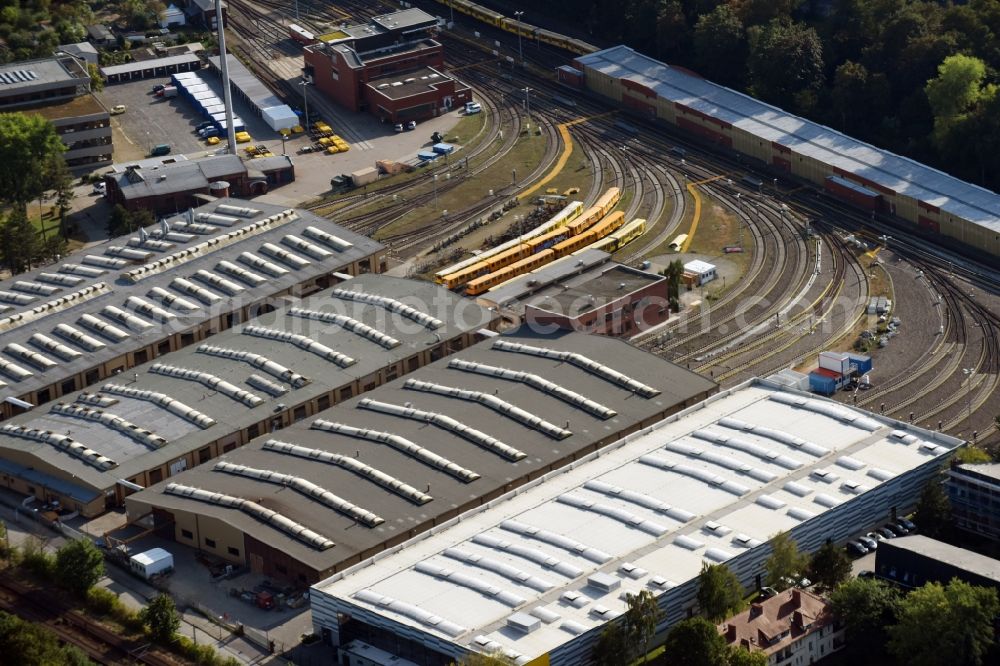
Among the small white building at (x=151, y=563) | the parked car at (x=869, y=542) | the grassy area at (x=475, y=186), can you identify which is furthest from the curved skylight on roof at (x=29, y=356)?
the parked car at (x=869, y=542)

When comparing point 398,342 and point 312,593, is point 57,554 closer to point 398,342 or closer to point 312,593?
point 312,593

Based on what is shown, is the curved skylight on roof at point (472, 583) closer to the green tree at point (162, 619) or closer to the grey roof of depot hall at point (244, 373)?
the green tree at point (162, 619)

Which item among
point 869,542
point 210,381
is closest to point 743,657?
point 869,542

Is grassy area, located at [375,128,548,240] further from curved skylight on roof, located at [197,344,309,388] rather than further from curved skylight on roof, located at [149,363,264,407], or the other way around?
A: curved skylight on roof, located at [149,363,264,407]

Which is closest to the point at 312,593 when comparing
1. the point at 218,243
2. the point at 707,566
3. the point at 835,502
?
the point at 707,566

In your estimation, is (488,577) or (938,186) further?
(938,186)

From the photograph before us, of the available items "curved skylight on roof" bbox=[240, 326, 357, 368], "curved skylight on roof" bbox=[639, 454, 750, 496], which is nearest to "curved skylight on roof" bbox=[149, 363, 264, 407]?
"curved skylight on roof" bbox=[240, 326, 357, 368]
